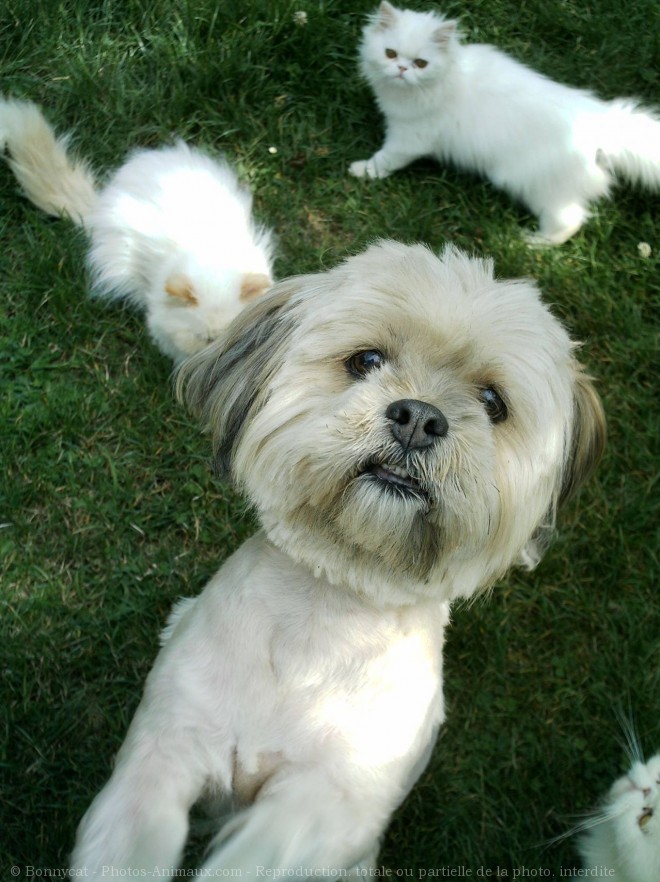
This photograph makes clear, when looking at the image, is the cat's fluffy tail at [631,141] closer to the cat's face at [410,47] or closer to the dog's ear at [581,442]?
the cat's face at [410,47]

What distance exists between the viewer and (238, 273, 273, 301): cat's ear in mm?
3330

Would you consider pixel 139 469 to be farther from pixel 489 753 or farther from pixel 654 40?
pixel 654 40

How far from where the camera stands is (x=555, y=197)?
12.8 ft

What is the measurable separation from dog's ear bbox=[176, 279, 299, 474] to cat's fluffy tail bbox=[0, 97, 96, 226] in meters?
1.69

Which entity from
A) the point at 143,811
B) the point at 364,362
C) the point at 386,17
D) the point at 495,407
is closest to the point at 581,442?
the point at 495,407

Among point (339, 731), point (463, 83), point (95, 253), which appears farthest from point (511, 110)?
point (339, 731)

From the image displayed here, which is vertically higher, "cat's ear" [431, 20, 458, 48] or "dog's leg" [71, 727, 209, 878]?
"cat's ear" [431, 20, 458, 48]

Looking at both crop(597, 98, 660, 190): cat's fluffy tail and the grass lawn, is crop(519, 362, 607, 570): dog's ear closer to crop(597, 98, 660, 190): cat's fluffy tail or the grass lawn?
the grass lawn

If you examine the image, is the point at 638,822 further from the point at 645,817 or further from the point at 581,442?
the point at 581,442

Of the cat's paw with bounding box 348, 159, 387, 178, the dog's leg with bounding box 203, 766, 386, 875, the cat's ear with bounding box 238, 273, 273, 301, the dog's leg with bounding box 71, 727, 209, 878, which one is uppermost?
the cat's paw with bounding box 348, 159, 387, 178

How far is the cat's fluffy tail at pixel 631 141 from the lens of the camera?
147 inches

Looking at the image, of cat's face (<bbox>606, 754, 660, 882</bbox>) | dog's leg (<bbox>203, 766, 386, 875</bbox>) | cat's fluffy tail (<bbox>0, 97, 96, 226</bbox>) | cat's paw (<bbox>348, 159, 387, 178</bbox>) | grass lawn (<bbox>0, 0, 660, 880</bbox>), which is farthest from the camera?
cat's paw (<bbox>348, 159, 387, 178</bbox>)

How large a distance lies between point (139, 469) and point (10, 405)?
2.02 feet

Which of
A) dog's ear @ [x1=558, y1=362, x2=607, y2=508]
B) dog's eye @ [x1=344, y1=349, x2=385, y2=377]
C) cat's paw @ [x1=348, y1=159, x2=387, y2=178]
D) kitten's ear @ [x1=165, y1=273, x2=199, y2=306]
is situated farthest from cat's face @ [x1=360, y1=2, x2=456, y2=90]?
dog's eye @ [x1=344, y1=349, x2=385, y2=377]
